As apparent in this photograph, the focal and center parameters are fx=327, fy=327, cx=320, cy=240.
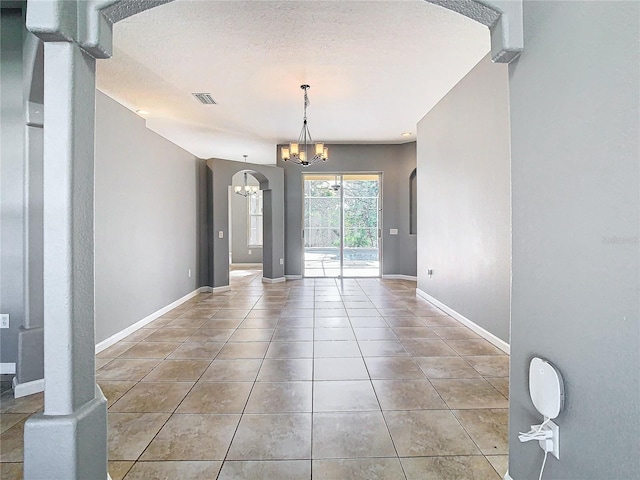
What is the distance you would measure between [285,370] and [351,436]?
0.98m

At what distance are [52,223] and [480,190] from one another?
11.6 feet

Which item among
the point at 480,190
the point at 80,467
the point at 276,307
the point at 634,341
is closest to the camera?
the point at 634,341

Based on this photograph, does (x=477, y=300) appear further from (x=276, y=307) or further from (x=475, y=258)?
(x=276, y=307)

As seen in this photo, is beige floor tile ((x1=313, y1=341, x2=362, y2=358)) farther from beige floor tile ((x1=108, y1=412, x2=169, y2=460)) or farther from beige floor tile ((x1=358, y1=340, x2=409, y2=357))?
beige floor tile ((x1=108, y1=412, x2=169, y2=460))

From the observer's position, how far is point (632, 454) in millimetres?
842

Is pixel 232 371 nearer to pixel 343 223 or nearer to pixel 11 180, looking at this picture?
pixel 11 180

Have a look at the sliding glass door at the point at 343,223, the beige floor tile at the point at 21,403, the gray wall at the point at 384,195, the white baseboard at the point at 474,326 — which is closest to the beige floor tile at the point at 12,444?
the beige floor tile at the point at 21,403

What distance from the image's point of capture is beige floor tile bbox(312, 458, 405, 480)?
1539 millimetres

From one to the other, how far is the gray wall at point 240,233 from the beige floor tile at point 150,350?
7311 millimetres

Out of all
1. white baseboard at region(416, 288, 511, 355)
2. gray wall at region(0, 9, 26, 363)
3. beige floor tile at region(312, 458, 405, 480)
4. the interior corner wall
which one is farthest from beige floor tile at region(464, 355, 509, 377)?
gray wall at region(0, 9, 26, 363)

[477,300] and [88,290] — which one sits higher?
[88,290]

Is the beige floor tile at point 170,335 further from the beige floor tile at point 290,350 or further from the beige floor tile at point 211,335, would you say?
the beige floor tile at point 290,350

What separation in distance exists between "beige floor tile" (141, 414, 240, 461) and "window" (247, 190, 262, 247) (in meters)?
8.83

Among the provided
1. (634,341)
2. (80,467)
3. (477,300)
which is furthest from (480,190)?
(80,467)
